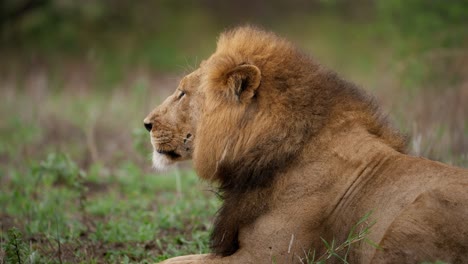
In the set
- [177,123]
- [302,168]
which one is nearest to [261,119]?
[302,168]

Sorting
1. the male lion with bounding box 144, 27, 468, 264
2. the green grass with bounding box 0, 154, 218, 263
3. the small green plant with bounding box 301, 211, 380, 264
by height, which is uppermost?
the male lion with bounding box 144, 27, 468, 264

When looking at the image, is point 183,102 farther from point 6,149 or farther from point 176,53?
point 176,53

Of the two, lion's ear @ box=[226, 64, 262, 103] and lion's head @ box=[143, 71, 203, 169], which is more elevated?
lion's ear @ box=[226, 64, 262, 103]

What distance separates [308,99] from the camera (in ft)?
13.1

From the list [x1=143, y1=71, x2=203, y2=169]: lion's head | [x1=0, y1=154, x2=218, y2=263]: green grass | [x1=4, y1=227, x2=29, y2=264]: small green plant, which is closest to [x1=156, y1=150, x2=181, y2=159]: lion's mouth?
[x1=143, y1=71, x2=203, y2=169]: lion's head

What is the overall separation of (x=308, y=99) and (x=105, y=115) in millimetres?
6946

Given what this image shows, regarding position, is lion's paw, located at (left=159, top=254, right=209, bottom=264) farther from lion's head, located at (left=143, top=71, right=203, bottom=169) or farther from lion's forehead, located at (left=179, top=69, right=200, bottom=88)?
lion's forehead, located at (left=179, top=69, right=200, bottom=88)

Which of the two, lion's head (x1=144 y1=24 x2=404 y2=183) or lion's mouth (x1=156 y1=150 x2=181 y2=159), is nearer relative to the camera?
lion's head (x1=144 y1=24 x2=404 y2=183)

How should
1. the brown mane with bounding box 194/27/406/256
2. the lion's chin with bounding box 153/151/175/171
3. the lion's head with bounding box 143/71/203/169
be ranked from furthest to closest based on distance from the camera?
1. the lion's chin with bounding box 153/151/175/171
2. the lion's head with bounding box 143/71/203/169
3. the brown mane with bounding box 194/27/406/256

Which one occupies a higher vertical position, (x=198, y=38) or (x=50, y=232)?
(x=198, y=38)

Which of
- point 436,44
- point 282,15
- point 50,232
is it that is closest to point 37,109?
point 50,232

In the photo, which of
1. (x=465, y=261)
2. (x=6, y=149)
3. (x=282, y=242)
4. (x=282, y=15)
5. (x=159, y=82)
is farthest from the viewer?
(x=282, y=15)

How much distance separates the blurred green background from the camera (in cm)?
518

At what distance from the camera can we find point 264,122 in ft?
12.9
